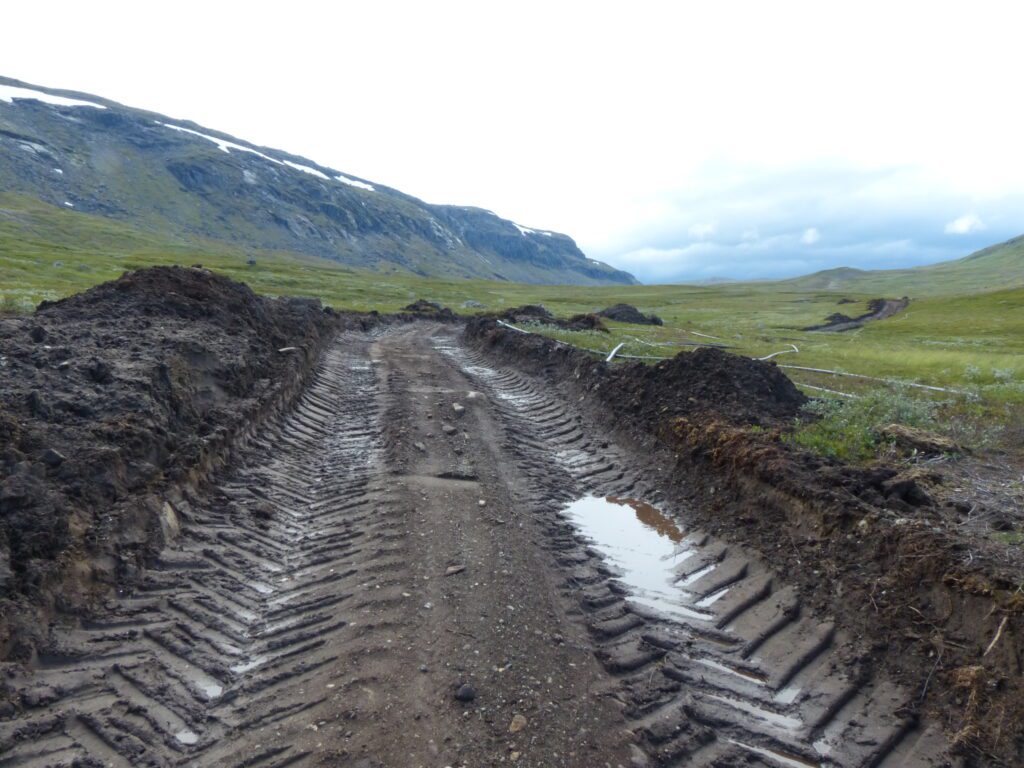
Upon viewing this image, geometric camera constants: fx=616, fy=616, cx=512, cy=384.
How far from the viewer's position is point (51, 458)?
6.65m

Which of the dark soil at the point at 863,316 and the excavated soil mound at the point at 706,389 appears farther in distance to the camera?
the dark soil at the point at 863,316

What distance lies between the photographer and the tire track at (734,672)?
4605 millimetres

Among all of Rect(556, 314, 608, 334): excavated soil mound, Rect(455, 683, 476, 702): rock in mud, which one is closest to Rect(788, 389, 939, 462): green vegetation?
Rect(455, 683, 476, 702): rock in mud

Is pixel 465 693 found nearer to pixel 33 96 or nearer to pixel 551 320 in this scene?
pixel 551 320

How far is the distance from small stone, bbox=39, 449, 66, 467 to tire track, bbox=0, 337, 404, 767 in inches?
55.3

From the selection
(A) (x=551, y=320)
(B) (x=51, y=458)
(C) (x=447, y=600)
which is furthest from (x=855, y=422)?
(A) (x=551, y=320)

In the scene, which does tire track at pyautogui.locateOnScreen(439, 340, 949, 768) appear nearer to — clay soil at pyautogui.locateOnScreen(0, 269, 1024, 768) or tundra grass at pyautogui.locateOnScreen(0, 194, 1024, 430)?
clay soil at pyautogui.locateOnScreen(0, 269, 1024, 768)

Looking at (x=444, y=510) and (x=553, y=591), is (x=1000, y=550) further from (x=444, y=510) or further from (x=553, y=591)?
(x=444, y=510)

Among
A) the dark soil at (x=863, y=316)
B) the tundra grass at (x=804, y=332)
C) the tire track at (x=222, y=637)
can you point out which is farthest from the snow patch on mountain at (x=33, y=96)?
the tire track at (x=222, y=637)

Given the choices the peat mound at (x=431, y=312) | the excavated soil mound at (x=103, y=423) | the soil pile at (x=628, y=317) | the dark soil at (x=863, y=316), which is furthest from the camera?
the dark soil at (x=863, y=316)

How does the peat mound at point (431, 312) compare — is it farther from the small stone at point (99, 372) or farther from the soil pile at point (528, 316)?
the small stone at point (99, 372)

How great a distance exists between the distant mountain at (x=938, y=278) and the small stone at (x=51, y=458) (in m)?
121

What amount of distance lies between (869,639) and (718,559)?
6.93ft

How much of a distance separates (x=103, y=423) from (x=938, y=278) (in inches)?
6526
